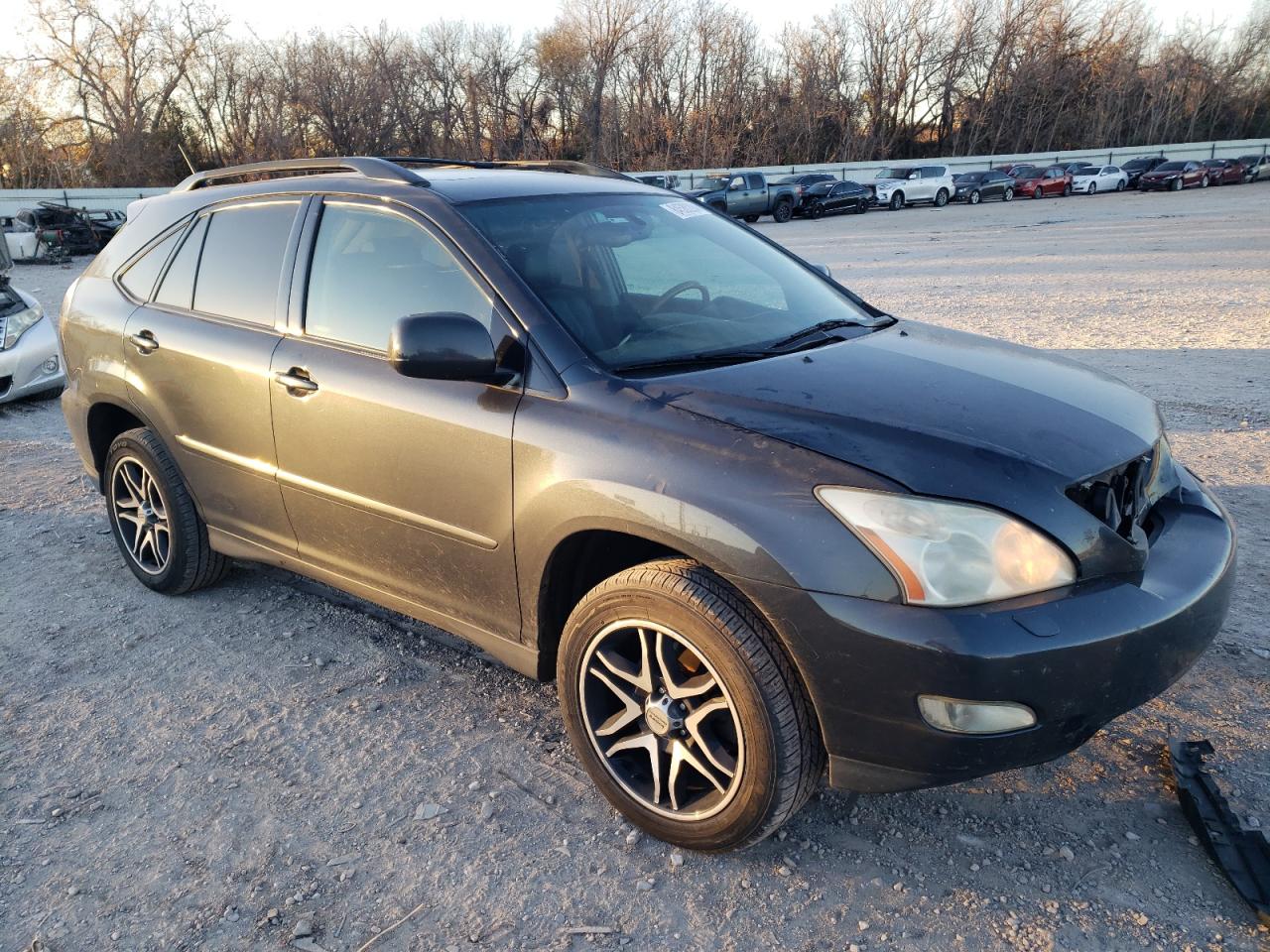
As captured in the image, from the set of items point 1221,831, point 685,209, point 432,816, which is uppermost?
point 685,209

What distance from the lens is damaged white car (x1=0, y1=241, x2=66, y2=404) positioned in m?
7.97

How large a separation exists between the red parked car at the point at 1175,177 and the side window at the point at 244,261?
42.7 meters

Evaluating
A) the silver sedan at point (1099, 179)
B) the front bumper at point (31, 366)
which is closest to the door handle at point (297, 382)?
the front bumper at point (31, 366)

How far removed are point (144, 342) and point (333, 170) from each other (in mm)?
1111

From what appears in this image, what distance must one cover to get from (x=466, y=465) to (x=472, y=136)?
57098mm

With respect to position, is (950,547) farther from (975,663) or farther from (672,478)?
(672,478)

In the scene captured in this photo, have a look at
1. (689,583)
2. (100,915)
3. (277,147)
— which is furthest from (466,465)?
(277,147)

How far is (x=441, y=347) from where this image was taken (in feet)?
8.31

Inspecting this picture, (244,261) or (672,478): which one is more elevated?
(244,261)

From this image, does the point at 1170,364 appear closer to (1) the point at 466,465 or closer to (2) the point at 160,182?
(1) the point at 466,465

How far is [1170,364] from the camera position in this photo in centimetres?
743

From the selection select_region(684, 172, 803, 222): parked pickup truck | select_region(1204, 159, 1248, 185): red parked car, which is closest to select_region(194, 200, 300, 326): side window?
select_region(684, 172, 803, 222): parked pickup truck

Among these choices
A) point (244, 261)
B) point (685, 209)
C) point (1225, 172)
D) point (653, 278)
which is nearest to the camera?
point (653, 278)

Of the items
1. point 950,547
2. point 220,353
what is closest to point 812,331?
point 950,547
